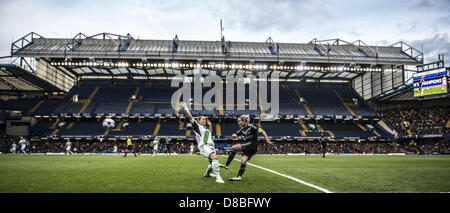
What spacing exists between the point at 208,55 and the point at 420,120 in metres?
40.1

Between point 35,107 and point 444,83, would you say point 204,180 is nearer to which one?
point 444,83

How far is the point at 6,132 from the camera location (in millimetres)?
47562

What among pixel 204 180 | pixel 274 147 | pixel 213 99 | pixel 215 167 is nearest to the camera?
pixel 215 167

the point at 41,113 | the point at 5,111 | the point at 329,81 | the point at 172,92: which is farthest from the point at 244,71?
the point at 5,111

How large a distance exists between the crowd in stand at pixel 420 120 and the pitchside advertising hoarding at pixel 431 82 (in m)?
10.4

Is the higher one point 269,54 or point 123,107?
point 269,54

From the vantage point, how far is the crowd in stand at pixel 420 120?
46062 mm

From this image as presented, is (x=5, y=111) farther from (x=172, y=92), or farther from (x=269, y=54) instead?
(x=269, y=54)

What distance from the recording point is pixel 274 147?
44.0m

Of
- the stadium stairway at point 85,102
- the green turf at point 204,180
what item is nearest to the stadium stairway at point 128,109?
the stadium stairway at point 85,102

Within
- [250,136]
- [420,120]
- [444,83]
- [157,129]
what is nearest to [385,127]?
[420,120]

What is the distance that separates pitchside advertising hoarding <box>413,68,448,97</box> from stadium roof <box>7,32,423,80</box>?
809 centimetres

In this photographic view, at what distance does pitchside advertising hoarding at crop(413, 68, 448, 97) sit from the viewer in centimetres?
3697
